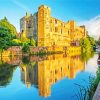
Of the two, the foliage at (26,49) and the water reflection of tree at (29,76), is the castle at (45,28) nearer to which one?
the foliage at (26,49)

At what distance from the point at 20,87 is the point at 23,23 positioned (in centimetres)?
3107

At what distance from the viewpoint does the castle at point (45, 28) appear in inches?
1389

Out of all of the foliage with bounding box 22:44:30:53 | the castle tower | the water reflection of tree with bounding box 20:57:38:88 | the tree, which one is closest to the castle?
the castle tower

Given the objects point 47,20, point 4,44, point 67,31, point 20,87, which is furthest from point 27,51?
point 20,87

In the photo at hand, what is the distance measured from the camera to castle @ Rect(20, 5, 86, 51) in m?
35.3

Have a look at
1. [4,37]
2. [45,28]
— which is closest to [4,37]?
[4,37]

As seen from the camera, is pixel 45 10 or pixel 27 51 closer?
pixel 27 51

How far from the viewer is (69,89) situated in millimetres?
8359

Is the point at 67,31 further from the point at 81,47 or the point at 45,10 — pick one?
the point at 45,10

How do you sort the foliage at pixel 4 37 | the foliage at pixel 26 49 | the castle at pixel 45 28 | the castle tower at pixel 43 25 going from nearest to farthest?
the foliage at pixel 4 37 < the foliage at pixel 26 49 < the castle tower at pixel 43 25 < the castle at pixel 45 28

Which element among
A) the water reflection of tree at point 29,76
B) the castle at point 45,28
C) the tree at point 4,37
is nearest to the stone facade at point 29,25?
the castle at point 45,28

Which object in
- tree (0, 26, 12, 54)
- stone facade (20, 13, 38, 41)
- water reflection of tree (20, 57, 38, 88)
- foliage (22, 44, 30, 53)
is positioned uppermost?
stone facade (20, 13, 38, 41)

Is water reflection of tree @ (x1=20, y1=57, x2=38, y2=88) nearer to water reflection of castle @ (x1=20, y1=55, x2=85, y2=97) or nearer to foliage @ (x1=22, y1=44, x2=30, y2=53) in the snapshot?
water reflection of castle @ (x1=20, y1=55, x2=85, y2=97)

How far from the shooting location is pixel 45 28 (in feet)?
117
